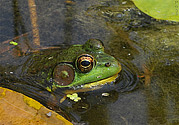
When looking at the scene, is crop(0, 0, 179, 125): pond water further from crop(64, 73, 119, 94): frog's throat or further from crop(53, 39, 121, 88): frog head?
crop(53, 39, 121, 88): frog head

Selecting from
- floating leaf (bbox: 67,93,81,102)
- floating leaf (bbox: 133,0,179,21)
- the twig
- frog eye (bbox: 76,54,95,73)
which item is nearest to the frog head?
frog eye (bbox: 76,54,95,73)

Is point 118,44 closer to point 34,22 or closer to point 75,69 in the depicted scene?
point 75,69

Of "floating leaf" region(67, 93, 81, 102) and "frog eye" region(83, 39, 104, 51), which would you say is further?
"frog eye" region(83, 39, 104, 51)

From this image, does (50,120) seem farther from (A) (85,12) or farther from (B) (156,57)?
(A) (85,12)

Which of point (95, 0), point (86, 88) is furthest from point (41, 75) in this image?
point (95, 0)

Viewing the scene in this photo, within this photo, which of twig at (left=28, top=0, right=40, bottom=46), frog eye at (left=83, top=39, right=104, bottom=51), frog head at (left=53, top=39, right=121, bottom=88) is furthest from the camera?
twig at (left=28, top=0, right=40, bottom=46)

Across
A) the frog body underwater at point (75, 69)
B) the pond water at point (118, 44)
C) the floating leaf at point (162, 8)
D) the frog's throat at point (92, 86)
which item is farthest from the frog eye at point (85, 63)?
the floating leaf at point (162, 8)
